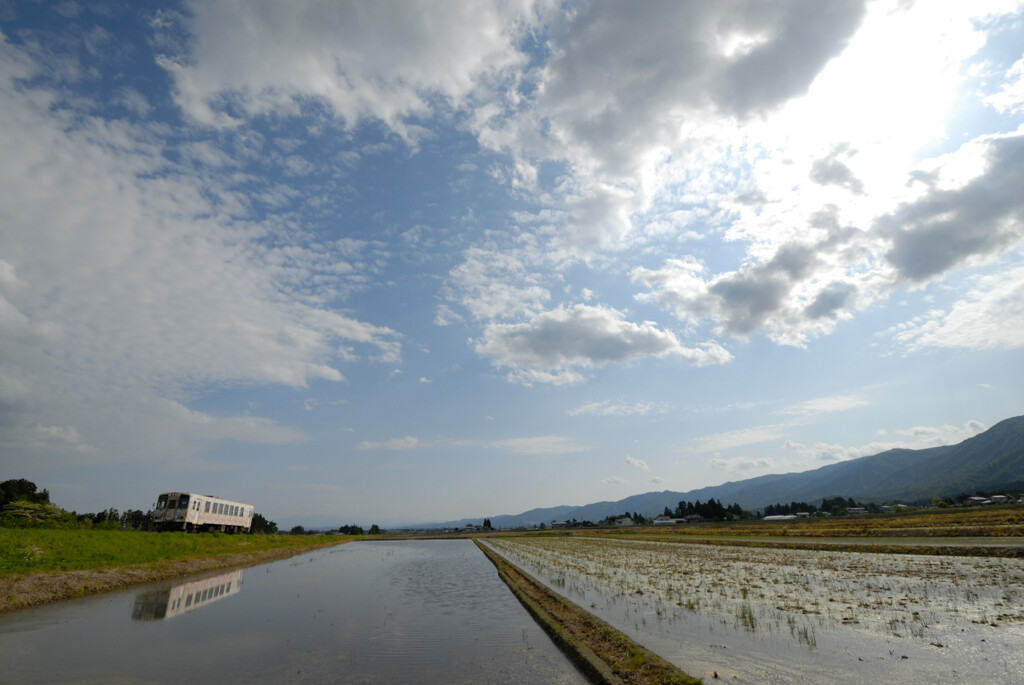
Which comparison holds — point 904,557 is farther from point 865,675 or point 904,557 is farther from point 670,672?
point 670,672

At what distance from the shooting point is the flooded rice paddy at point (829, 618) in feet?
32.3

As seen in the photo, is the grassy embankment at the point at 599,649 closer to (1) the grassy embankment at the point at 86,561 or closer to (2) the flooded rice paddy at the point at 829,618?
(2) the flooded rice paddy at the point at 829,618

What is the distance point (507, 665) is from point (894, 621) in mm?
11235

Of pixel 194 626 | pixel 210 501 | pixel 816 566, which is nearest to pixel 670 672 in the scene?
pixel 194 626

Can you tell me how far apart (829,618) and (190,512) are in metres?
50.8

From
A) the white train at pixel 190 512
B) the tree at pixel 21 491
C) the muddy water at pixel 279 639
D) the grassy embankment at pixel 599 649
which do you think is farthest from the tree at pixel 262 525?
the grassy embankment at pixel 599 649

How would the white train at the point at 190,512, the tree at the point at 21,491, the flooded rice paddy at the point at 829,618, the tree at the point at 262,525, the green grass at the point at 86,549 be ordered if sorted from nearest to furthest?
the flooded rice paddy at the point at 829,618
the green grass at the point at 86,549
the white train at the point at 190,512
the tree at the point at 21,491
the tree at the point at 262,525

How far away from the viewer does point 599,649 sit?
12.0m

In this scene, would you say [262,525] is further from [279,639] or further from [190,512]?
[279,639]

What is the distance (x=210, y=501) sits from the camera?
4928cm

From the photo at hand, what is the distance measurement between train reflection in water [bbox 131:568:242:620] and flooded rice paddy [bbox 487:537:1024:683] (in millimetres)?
15860

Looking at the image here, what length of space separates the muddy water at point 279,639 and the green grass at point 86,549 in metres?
4.00

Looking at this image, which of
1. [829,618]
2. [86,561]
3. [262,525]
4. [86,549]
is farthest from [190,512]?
[262,525]

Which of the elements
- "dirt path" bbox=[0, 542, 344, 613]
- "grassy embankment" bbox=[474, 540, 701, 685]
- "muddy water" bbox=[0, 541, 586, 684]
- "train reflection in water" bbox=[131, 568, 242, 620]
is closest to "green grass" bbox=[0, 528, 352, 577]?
"dirt path" bbox=[0, 542, 344, 613]
